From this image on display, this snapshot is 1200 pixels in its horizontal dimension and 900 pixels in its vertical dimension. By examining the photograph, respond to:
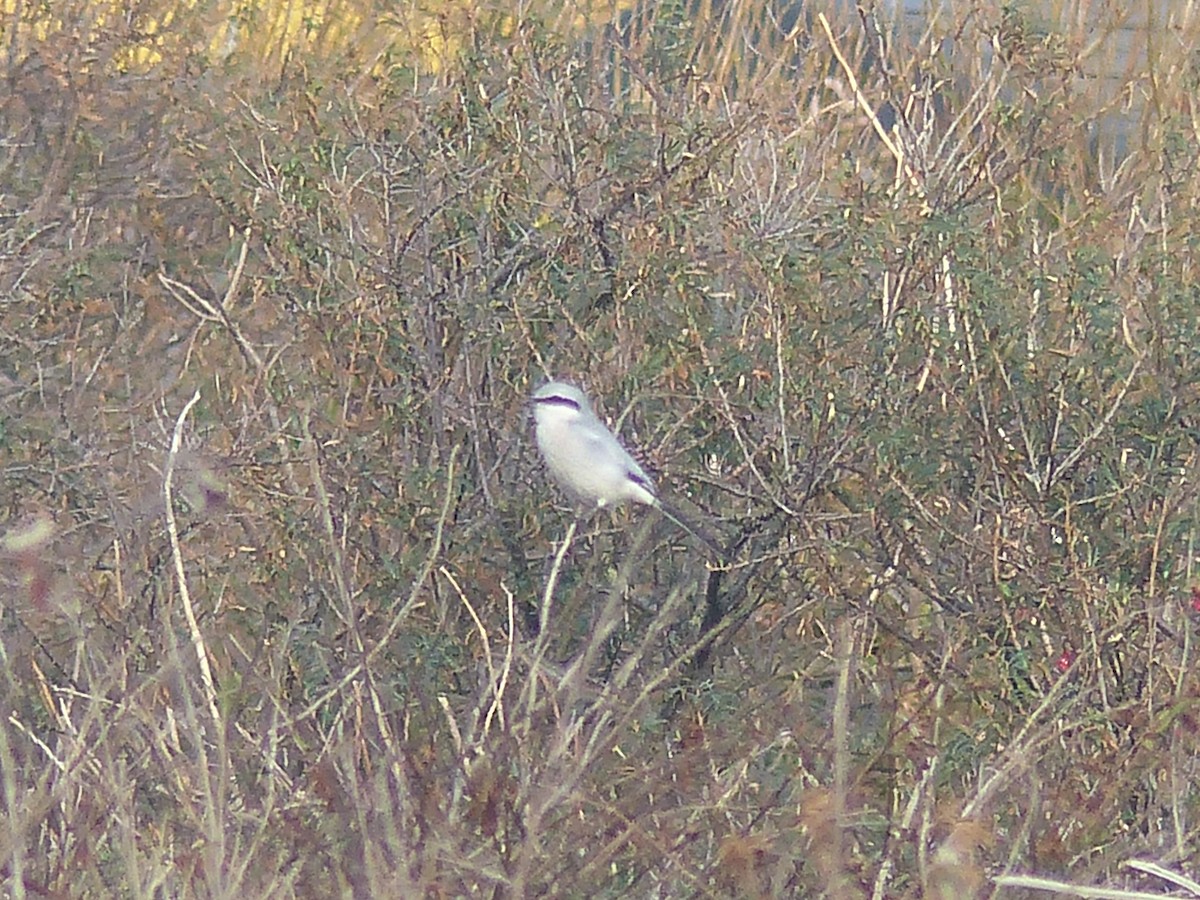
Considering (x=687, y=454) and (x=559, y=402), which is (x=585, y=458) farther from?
(x=687, y=454)

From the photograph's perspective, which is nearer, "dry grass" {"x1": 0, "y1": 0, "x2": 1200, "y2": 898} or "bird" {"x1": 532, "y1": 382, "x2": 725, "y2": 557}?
"dry grass" {"x1": 0, "y1": 0, "x2": 1200, "y2": 898}

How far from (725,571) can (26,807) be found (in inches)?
66.9

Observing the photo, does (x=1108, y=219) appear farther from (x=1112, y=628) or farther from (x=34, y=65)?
(x=34, y=65)

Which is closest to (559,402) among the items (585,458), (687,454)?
(585,458)

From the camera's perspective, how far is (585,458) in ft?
12.0

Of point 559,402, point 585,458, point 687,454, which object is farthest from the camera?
point 687,454

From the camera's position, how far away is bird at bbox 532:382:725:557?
12.2 feet

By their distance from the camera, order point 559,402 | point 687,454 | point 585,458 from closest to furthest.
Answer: point 585,458, point 559,402, point 687,454

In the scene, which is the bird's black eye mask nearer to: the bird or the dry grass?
the bird

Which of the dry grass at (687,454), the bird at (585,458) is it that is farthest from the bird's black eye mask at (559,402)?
the dry grass at (687,454)

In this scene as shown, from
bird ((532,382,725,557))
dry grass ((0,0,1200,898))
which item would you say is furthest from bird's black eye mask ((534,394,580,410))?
dry grass ((0,0,1200,898))

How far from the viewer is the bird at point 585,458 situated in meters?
3.71

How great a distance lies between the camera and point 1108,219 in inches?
171

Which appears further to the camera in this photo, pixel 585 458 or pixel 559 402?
pixel 559 402
